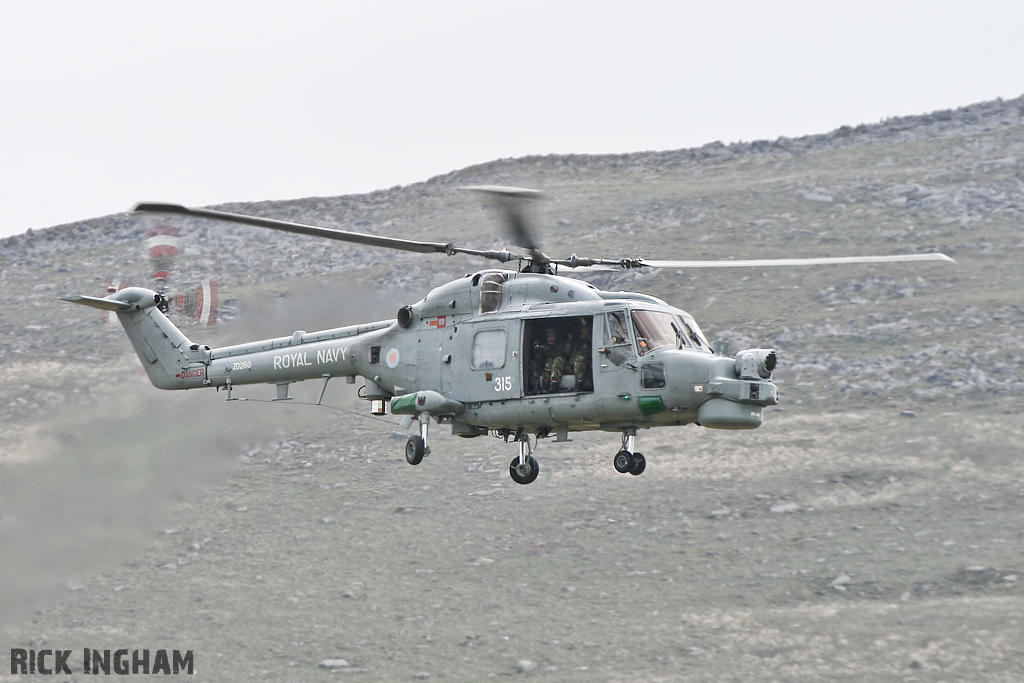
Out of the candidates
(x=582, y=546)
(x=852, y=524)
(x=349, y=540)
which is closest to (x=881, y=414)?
(x=852, y=524)

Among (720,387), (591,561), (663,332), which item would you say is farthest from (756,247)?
(720,387)

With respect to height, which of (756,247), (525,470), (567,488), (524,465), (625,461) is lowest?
(567,488)

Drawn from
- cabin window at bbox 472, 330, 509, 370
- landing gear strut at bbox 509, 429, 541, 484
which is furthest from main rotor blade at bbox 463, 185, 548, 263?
landing gear strut at bbox 509, 429, 541, 484

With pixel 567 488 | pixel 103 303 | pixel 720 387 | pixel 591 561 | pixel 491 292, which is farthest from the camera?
pixel 567 488

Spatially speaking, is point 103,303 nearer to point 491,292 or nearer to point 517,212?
point 491,292

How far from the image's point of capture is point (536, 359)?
23969 mm

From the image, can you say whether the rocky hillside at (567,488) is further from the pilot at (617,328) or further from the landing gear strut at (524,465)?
the pilot at (617,328)

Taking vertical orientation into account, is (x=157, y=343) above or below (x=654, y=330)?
below

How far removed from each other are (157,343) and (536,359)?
11.4m

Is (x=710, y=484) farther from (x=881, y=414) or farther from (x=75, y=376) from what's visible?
(x=75, y=376)

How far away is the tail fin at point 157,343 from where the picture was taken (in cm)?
3025

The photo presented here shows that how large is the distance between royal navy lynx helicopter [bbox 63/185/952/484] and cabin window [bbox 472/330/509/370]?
2cm

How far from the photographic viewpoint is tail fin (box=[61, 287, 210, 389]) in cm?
3025

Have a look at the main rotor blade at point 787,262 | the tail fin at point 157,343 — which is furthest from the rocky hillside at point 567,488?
the main rotor blade at point 787,262
